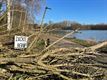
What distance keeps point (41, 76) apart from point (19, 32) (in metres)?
0.91

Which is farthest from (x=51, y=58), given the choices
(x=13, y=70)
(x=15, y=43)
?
(x=15, y=43)

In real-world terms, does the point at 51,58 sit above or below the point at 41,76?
above

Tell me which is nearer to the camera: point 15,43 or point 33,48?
point 33,48

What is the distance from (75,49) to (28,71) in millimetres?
820

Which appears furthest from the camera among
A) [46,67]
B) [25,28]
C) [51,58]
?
[25,28]

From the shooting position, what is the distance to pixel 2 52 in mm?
4094

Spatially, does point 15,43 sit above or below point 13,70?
above

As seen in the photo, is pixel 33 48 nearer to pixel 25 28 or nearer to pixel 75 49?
pixel 25 28

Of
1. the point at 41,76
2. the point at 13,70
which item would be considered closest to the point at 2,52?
the point at 13,70

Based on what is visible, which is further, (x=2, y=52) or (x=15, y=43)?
(x=15, y=43)

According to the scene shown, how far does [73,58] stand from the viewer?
4.18 metres

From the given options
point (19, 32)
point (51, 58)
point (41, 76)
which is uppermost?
point (19, 32)

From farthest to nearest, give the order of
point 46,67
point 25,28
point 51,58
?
point 25,28, point 51,58, point 46,67

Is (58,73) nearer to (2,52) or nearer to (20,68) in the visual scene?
(20,68)
